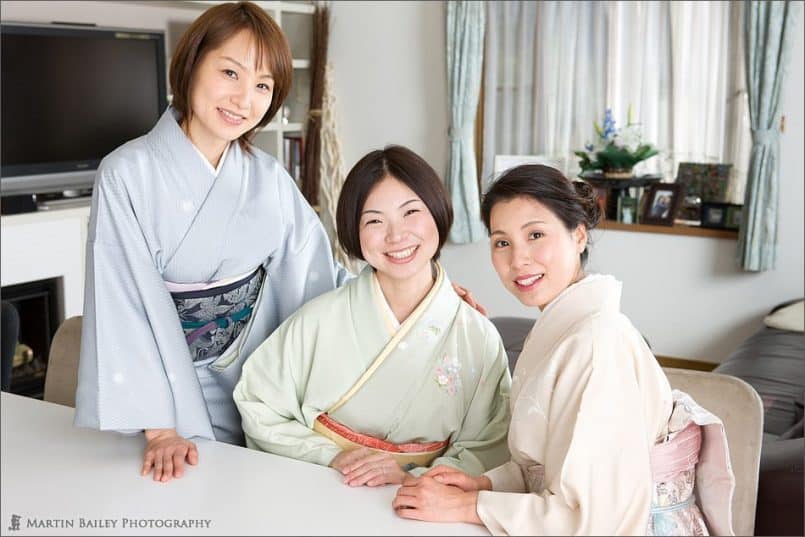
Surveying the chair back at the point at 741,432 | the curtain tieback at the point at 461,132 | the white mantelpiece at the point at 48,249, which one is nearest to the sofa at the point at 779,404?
the chair back at the point at 741,432

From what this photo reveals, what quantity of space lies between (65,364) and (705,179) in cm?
356

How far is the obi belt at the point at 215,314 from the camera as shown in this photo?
6.18 ft

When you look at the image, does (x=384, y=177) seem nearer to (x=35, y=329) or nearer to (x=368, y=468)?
(x=368, y=468)

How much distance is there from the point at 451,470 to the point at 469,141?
3938mm

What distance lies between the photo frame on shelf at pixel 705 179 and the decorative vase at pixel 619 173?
0.25 metres

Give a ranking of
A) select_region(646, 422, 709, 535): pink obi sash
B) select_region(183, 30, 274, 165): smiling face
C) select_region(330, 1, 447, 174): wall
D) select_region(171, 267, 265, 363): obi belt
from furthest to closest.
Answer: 1. select_region(330, 1, 447, 174): wall
2. select_region(171, 267, 265, 363): obi belt
3. select_region(183, 30, 274, 165): smiling face
4. select_region(646, 422, 709, 535): pink obi sash

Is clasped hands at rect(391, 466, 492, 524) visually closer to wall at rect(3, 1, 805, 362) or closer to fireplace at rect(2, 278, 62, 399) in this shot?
fireplace at rect(2, 278, 62, 399)

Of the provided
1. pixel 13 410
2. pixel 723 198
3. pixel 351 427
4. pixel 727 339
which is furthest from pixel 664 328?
pixel 13 410

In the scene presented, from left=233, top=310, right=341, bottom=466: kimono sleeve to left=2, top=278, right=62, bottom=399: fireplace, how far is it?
9.01 ft

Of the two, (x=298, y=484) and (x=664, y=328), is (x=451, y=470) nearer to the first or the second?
(x=298, y=484)

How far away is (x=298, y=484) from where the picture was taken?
4.58ft

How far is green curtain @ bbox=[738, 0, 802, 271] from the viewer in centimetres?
426

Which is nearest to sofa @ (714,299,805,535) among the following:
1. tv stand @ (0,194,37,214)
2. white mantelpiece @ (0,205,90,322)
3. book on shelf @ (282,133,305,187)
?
white mantelpiece @ (0,205,90,322)

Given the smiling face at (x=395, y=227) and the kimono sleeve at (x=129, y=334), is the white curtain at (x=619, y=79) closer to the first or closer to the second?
the smiling face at (x=395, y=227)
